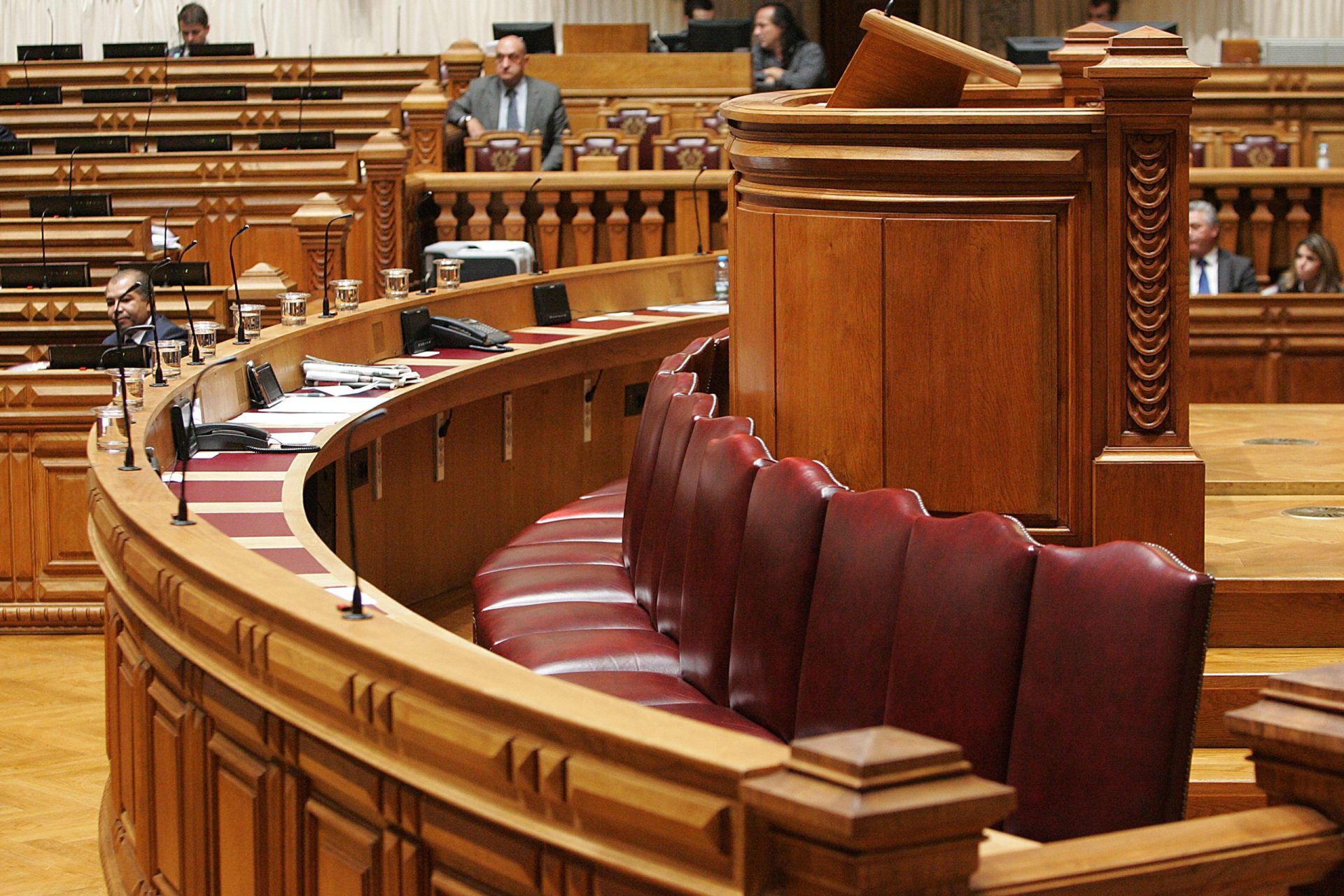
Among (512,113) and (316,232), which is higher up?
(512,113)

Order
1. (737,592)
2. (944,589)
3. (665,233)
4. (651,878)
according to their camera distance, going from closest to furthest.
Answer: (651,878)
(944,589)
(737,592)
(665,233)

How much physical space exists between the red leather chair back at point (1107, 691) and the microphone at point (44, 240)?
475cm

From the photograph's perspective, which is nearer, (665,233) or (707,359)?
(707,359)

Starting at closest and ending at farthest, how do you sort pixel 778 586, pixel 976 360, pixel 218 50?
1. pixel 778 586
2. pixel 976 360
3. pixel 218 50

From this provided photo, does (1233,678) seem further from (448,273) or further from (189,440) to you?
(448,273)

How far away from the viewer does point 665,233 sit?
696 centimetres

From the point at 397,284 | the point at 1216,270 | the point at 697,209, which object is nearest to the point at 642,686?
the point at 397,284

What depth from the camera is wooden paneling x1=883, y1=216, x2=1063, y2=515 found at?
2.84 m

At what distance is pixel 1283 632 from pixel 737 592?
90 centimetres

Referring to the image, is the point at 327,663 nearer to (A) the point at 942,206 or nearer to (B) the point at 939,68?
(A) the point at 942,206

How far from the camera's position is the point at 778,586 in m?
2.45

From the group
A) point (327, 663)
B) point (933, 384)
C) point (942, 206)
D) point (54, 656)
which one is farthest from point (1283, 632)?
point (54, 656)

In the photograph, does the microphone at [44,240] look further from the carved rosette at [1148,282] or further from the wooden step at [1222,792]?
the wooden step at [1222,792]

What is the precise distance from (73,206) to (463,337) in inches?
121
